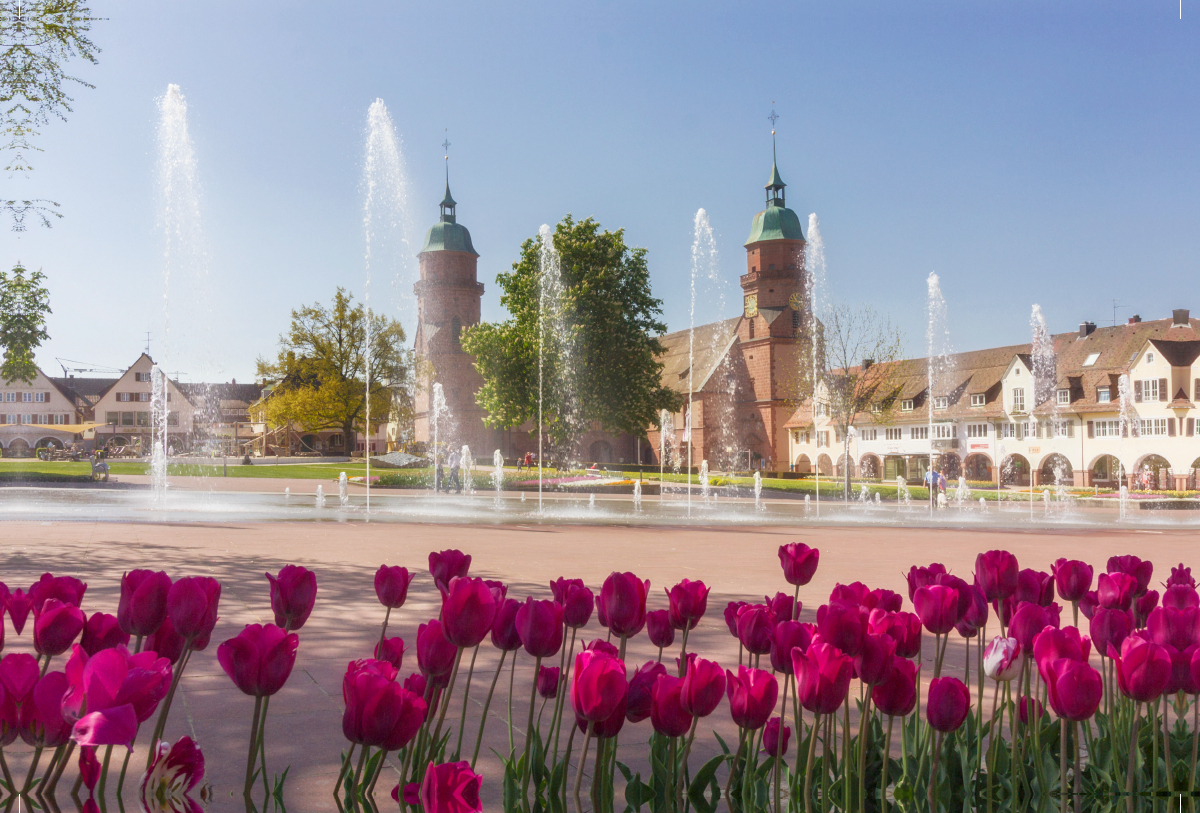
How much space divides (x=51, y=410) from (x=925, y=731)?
328 feet

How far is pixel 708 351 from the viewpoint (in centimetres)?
7431

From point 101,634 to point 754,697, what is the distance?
1376mm

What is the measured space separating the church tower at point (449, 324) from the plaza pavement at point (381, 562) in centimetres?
5383

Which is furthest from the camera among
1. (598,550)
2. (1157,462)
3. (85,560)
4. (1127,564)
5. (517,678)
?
(1157,462)

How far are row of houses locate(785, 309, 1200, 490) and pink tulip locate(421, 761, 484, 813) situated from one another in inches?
1841

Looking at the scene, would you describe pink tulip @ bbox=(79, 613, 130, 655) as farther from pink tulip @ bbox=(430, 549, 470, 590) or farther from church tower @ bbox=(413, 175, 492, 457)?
church tower @ bbox=(413, 175, 492, 457)

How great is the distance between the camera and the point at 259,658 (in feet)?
5.07

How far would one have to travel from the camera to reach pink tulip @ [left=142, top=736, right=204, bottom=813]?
1427mm

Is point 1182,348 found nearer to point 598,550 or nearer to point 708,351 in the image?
point 708,351

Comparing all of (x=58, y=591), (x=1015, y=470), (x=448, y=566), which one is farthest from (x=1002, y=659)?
(x=1015, y=470)

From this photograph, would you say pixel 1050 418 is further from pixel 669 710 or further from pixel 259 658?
pixel 259 658

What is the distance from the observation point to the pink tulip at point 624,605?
2.20 meters

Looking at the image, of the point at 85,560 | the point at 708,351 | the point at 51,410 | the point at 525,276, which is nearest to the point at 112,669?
the point at 85,560

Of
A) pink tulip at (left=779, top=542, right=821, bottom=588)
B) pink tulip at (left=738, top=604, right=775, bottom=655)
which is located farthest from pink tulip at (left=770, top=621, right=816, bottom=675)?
pink tulip at (left=779, top=542, right=821, bottom=588)
